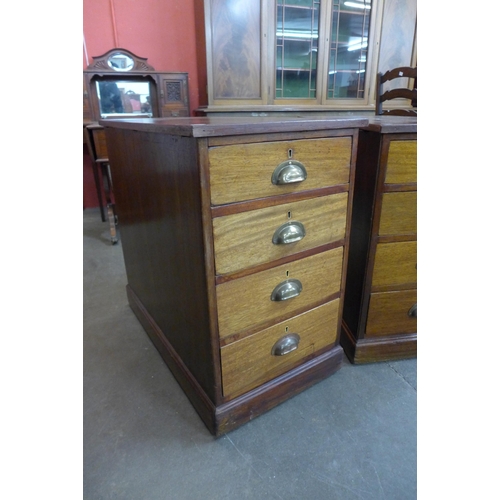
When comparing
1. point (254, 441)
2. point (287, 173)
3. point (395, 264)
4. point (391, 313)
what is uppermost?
point (287, 173)

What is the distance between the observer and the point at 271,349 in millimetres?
947

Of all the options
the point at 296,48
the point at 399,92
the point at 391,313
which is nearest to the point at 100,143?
the point at 296,48

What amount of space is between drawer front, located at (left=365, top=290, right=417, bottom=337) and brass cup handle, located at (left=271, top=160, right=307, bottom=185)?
20.8 inches

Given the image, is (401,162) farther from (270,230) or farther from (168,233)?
(168,233)

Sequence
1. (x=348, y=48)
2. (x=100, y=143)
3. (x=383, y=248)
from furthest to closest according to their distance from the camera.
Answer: (x=348, y=48)
(x=100, y=143)
(x=383, y=248)

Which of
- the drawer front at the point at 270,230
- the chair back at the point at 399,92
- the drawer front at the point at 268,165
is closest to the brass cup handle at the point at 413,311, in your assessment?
the drawer front at the point at 270,230

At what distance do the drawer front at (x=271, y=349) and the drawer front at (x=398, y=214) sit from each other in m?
0.27

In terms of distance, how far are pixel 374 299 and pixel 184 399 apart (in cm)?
68

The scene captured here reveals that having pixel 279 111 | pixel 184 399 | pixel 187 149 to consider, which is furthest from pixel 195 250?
pixel 279 111

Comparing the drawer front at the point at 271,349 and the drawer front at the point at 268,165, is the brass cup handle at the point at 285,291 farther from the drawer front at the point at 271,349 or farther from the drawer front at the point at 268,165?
the drawer front at the point at 268,165

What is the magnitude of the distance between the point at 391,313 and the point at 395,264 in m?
0.18

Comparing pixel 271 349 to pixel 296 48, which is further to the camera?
pixel 296 48

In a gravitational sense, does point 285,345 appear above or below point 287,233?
below
